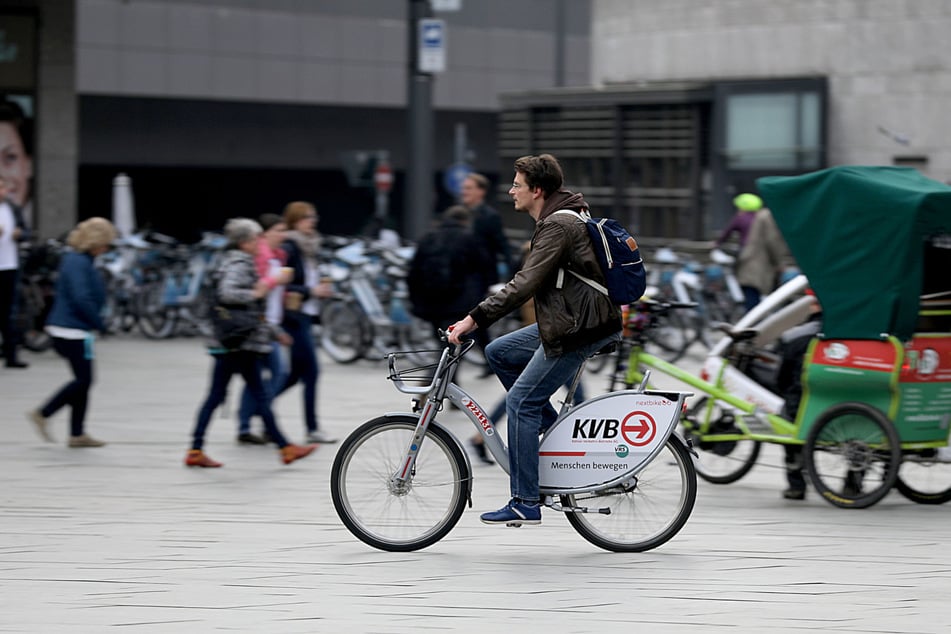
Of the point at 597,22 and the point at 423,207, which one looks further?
the point at 597,22

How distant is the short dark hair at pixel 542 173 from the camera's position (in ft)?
22.4

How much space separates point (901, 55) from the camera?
24062 millimetres

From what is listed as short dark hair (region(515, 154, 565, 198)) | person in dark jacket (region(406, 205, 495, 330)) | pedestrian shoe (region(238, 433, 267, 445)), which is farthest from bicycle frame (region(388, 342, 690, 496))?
person in dark jacket (region(406, 205, 495, 330))

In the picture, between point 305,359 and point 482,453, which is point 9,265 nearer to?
point 305,359

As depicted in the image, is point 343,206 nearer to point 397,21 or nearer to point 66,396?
point 397,21

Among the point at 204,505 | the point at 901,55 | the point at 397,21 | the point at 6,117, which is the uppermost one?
the point at 397,21

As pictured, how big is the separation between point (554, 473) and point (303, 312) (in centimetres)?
402

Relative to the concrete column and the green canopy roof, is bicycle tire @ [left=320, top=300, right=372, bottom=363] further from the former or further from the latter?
the green canopy roof

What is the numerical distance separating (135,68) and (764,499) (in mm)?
30642

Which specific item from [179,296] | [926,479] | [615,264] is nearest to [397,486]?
[615,264]

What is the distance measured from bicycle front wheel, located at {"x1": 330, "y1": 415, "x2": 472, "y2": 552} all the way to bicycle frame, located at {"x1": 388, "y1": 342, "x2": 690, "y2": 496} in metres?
0.04

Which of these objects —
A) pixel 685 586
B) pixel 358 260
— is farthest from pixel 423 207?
pixel 685 586

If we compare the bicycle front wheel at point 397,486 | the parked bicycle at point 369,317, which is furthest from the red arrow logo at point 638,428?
the parked bicycle at point 369,317

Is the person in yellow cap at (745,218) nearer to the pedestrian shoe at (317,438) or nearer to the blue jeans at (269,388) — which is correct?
the blue jeans at (269,388)
